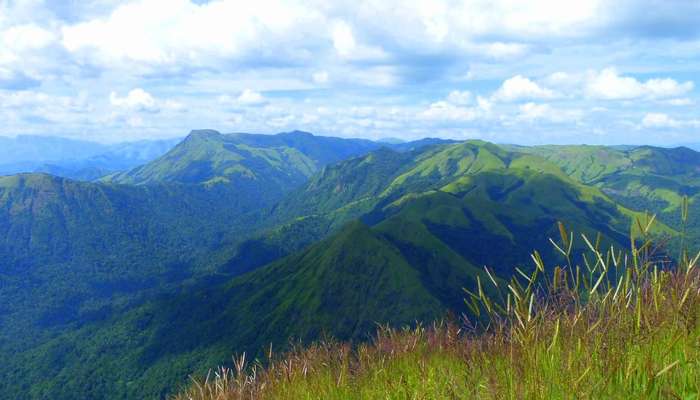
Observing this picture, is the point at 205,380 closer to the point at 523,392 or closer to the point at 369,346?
the point at 369,346

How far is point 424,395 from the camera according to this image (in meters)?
5.53

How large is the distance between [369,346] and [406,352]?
1.60 meters

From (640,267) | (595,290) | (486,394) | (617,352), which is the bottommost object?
(486,394)

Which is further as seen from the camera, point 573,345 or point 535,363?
point 573,345

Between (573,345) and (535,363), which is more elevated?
(535,363)

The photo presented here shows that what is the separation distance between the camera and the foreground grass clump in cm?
440

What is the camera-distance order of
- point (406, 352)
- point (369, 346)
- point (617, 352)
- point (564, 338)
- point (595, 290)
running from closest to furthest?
point (617, 352) < point (595, 290) < point (564, 338) < point (406, 352) < point (369, 346)

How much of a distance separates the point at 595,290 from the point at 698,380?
124 centimetres

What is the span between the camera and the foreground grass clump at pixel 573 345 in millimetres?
4398

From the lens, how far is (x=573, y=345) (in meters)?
5.32

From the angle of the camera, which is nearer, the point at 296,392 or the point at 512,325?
the point at 512,325

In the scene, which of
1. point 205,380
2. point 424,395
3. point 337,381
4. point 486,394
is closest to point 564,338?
point 486,394

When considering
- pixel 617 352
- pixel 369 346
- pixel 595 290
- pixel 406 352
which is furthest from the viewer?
pixel 369 346

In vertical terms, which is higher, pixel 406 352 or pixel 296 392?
pixel 406 352
